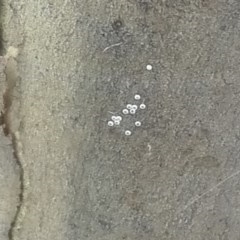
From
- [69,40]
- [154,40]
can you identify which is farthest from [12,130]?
[154,40]

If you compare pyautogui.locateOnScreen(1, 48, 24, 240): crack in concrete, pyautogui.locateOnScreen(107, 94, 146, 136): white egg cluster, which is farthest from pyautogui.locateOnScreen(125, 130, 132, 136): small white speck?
pyautogui.locateOnScreen(1, 48, 24, 240): crack in concrete

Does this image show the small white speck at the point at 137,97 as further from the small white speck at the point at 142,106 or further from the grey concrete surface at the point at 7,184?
the grey concrete surface at the point at 7,184

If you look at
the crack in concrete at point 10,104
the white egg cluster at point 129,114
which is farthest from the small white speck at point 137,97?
the crack in concrete at point 10,104

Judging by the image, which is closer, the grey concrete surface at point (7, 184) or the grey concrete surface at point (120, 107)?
the grey concrete surface at point (120, 107)

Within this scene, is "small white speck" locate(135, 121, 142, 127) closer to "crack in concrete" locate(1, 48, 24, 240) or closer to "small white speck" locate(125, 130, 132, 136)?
"small white speck" locate(125, 130, 132, 136)

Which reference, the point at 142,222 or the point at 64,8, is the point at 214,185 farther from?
the point at 64,8

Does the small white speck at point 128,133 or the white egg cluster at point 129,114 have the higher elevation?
the white egg cluster at point 129,114

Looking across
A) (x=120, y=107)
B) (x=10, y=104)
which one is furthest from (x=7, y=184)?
(x=120, y=107)
